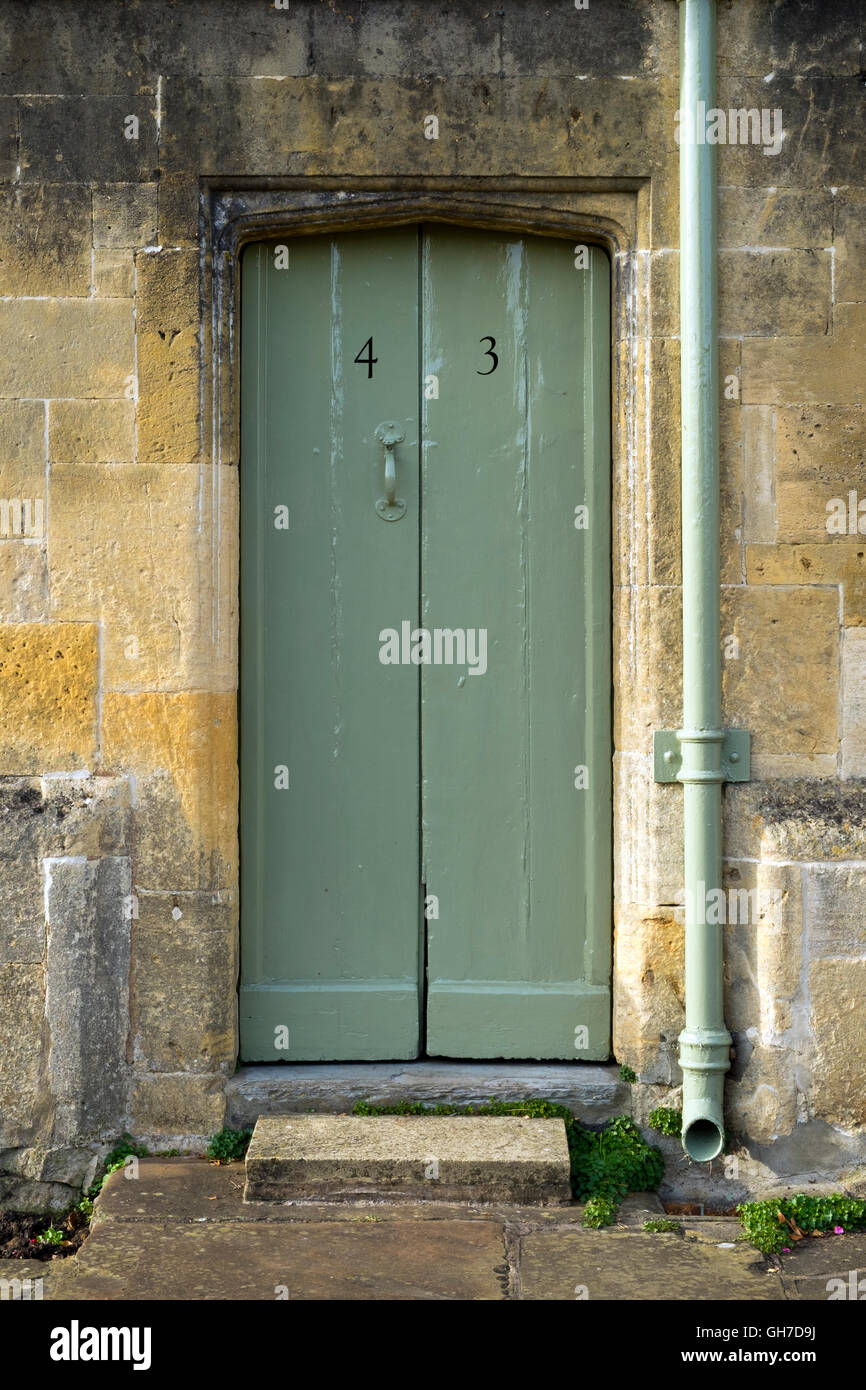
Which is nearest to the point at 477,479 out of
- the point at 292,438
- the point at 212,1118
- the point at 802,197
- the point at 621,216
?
the point at 292,438

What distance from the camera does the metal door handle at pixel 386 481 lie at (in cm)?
402

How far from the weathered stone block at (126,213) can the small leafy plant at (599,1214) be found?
3.15 meters

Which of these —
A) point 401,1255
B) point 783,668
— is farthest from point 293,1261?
point 783,668

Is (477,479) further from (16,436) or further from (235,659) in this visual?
(16,436)

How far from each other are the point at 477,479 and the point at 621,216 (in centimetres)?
93

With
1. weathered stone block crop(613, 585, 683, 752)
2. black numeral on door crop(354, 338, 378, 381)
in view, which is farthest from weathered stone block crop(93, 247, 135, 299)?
weathered stone block crop(613, 585, 683, 752)

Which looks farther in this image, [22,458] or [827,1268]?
[22,458]

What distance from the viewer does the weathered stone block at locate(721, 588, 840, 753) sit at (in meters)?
3.87

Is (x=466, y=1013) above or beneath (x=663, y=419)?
beneath

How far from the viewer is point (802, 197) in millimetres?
3859

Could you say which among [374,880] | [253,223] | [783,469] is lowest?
[374,880]

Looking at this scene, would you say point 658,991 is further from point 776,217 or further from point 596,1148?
point 776,217

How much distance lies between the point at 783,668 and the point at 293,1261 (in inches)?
87.8

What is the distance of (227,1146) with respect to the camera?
12.6 feet
